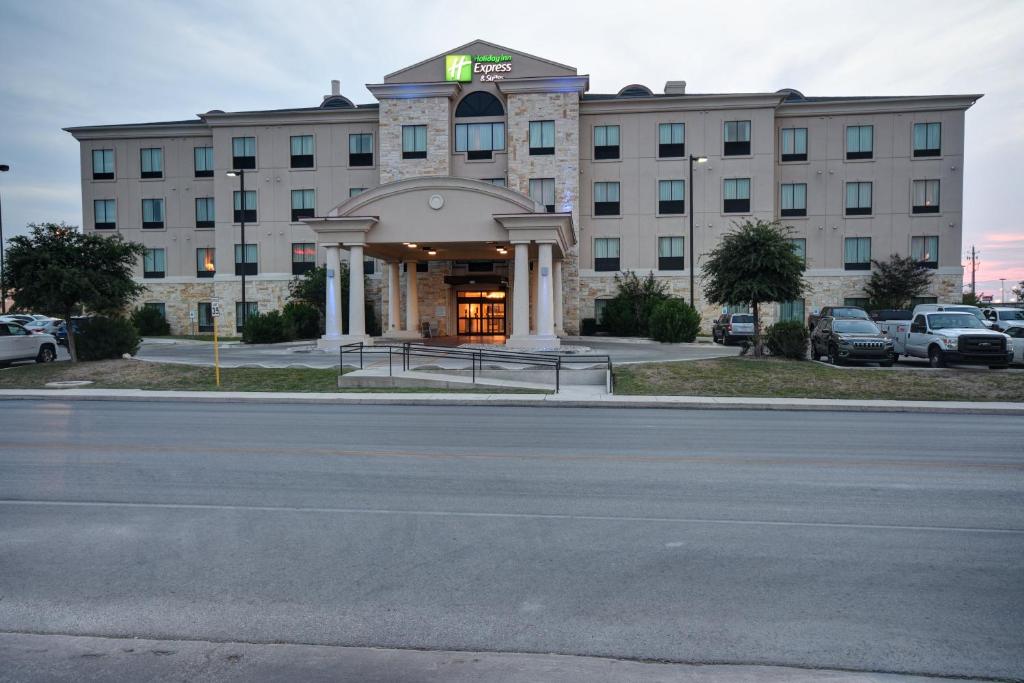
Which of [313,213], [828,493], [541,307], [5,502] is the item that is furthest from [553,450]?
[313,213]

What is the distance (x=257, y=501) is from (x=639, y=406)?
1187cm

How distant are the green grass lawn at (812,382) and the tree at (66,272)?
17518 millimetres

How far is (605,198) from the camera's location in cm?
4503

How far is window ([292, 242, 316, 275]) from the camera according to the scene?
4741cm

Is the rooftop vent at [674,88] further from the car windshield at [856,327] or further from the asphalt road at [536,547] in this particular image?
the asphalt road at [536,547]

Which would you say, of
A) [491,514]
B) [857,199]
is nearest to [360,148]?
[857,199]

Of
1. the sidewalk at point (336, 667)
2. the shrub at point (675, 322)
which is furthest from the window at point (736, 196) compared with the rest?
the sidewalk at point (336, 667)

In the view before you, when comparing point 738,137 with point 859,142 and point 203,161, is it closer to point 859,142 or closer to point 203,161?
point 859,142

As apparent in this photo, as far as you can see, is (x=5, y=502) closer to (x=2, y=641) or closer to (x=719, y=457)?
(x=2, y=641)

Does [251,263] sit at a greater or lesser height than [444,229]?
lesser

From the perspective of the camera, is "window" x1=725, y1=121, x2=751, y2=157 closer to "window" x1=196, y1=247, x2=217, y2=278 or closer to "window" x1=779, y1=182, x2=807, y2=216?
"window" x1=779, y1=182, x2=807, y2=216

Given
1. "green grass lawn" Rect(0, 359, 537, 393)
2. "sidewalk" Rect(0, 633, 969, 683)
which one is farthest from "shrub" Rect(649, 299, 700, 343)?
"sidewalk" Rect(0, 633, 969, 683)

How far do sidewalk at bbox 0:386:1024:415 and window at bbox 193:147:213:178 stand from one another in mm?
33108

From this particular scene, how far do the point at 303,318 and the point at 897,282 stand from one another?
117 feet
